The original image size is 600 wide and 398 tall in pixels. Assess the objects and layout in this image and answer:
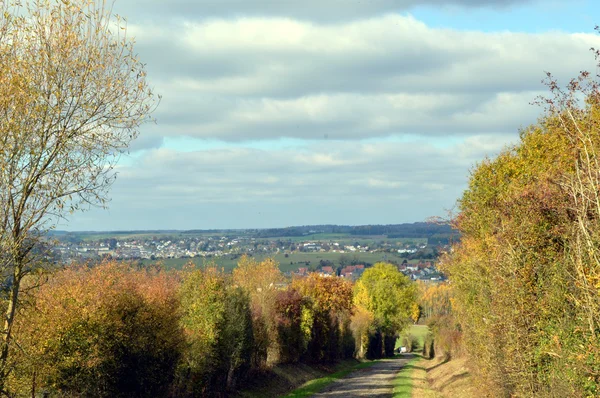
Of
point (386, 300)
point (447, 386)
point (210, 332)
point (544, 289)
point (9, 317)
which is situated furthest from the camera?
point (386, 300)

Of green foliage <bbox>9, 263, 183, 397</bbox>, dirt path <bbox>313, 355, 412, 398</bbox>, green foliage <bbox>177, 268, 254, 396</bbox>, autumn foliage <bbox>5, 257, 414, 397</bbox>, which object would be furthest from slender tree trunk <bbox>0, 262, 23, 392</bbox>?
dirt path <bbox>313, 355, 412, 398</bbox>

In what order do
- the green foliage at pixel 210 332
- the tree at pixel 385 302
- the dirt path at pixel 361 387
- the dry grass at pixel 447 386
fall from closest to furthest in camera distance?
the green foliage at pixel 210 332, the dry grass at pixel 447 386, the dirt path at pixel 361 387, the tree at pixel 385 302

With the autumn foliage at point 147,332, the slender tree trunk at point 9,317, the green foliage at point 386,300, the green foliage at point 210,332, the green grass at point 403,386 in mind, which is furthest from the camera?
the green foliage at point 386,300

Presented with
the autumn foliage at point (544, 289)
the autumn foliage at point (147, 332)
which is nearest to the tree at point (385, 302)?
the autumn foliage at point (147, 332)

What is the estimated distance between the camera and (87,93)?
15.7 m

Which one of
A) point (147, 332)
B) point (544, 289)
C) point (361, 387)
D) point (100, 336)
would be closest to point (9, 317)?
point (100, 336)

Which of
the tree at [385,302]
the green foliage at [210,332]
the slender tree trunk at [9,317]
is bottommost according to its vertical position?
the tree at [385,302]

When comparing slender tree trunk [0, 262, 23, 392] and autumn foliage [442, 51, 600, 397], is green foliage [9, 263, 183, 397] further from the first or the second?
autumn foliage [442, 51, 600, 397]

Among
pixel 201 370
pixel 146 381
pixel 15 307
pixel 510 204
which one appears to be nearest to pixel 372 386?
pixel 201 370

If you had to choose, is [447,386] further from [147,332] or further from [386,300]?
[386,300]

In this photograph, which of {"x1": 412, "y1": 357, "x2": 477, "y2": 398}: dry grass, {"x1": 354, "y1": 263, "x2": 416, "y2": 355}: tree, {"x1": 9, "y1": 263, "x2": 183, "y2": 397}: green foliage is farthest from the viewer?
{"x1": 354, "y1": 263, "x2": 416, "y2": 355}: tree

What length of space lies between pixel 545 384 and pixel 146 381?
17201 millimetres

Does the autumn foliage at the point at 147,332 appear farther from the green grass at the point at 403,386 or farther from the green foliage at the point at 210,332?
the green grass at the point at 403,386

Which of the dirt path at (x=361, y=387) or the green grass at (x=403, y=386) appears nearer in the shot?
the green grass at (x=403, y=386)
